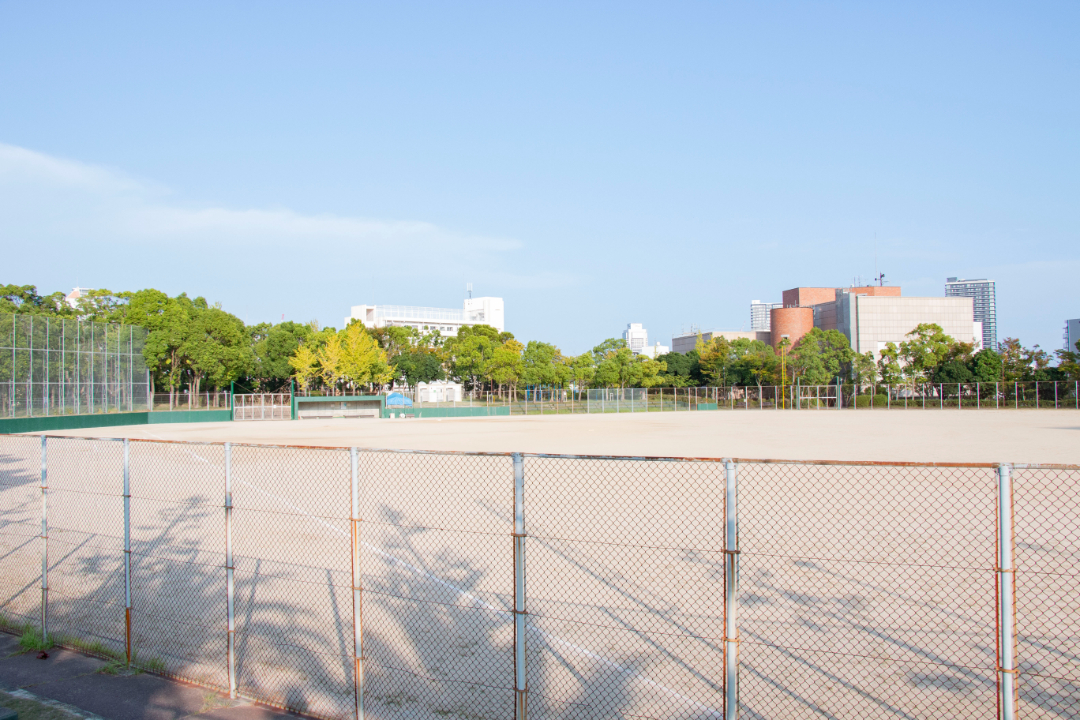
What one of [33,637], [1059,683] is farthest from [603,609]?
[33,637]

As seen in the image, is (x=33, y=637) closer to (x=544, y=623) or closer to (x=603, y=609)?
(x=544, y=623)

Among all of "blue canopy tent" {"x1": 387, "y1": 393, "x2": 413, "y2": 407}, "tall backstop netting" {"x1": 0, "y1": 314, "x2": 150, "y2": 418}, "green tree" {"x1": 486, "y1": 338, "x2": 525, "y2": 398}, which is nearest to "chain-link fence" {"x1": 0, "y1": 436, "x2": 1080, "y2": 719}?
"tall backstop netting" {"x1": 0, "y1": 314, "x2": 150, "y2": 418}

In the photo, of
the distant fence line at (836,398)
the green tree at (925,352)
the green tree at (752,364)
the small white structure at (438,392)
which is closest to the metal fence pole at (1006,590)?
the distant fence line at (836,398)

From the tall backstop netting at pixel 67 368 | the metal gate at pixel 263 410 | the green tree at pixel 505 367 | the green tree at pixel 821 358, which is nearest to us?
the tall backstop netting at pixel 67 368

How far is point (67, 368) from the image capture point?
4622 centimetres

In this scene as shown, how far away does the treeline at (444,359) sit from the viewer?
76875 mm

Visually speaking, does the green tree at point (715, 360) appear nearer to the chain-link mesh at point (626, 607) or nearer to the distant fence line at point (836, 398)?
the distant fence line at point (836, 398)

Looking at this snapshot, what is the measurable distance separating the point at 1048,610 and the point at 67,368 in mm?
53093

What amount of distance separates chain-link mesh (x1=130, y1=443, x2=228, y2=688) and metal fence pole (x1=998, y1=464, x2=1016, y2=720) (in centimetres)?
639

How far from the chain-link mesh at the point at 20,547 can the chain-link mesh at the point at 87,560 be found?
24cm

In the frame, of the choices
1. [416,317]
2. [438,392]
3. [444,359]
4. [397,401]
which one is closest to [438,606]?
[397,401]

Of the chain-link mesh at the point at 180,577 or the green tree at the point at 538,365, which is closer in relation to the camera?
the chain-link mesh at the point at 180,577

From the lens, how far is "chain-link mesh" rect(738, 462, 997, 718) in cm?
610

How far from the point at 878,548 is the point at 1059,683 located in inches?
177
